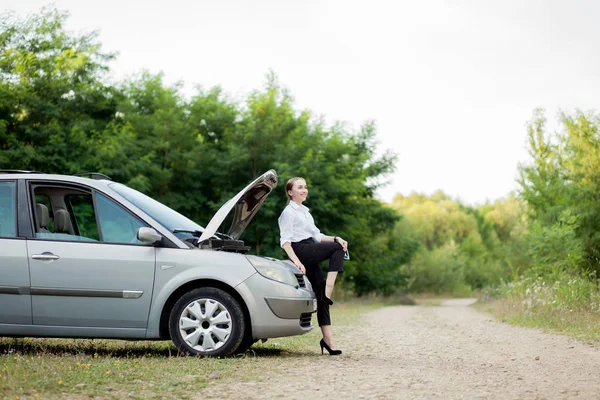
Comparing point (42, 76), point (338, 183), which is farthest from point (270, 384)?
point (42, 76)

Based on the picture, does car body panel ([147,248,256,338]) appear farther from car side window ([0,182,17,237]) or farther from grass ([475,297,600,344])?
grass ([475,297,600,344])

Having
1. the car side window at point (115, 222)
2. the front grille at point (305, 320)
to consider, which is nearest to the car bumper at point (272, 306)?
the front grille at point (305, 320)

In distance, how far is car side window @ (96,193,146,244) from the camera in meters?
8.48

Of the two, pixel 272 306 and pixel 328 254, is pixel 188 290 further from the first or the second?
pixel 328 254

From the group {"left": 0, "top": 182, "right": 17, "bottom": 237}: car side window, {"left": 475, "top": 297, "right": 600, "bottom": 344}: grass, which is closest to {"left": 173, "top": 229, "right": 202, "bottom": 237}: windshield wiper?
{"left": 0, "top": 182, "right": 17, "bottom": 237}: car side window

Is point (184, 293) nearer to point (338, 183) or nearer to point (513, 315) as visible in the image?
point (513, 315)

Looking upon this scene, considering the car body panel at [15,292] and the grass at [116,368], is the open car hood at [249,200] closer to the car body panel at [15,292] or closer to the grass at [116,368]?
the grass at [116,368]

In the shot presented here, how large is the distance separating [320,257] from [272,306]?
3.38ft

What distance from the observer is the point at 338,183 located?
111 ft

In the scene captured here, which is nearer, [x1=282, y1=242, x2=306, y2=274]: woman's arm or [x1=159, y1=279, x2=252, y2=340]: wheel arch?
[x1=159, y1=279, x2=252, y2=340]: wheel arch

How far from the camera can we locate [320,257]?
361 inches

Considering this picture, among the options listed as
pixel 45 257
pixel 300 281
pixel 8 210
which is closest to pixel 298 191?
pixel 300 281

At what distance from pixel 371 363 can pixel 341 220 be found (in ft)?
90.6

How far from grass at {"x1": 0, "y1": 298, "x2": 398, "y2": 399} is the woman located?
61cm
